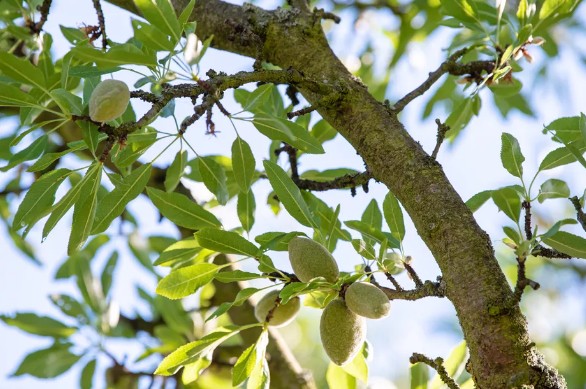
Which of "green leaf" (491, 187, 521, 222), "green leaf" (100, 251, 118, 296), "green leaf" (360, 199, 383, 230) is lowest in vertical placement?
"green leaf" (491, 187, 521, 222)

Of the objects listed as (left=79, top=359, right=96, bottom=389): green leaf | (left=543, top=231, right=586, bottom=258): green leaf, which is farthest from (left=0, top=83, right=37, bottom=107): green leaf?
(left=79, top=359, right=96, bottom=389): green leaf

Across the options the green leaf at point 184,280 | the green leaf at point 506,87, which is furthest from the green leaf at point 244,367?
the green leaf at point 506,87

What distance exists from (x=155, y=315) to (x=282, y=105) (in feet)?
2.83

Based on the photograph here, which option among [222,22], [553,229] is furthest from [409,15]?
[553,229]

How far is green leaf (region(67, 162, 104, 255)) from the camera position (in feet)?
3.43

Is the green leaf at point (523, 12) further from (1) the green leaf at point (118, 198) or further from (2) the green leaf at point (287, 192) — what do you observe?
(1) the green leaf at point (118, 198)

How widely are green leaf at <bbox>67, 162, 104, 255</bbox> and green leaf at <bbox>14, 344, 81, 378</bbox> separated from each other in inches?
35.1

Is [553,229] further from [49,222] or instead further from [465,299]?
[49,222]

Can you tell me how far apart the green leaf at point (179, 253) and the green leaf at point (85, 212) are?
0.75ft

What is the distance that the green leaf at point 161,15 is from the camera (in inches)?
39.1

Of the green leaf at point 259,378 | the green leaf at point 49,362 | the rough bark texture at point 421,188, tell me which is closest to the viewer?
the rough bark texture at point 421,188

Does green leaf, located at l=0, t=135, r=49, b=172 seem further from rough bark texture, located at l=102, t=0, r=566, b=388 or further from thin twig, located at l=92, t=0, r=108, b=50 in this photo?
rough bark texture, located at l=102, t=0, r=566, b=388

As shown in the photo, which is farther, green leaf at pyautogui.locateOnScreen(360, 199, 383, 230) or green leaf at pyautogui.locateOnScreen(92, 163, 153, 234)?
green leaf at pyautogui.locateOnScreen(360, 199, 383, 230)

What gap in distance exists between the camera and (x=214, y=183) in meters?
1.24
